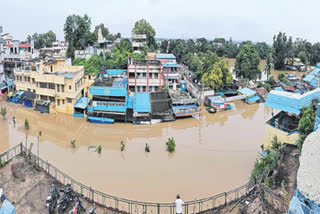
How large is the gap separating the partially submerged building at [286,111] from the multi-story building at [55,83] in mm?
15559

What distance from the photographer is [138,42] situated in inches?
1656

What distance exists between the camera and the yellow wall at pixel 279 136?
1221 centimetres

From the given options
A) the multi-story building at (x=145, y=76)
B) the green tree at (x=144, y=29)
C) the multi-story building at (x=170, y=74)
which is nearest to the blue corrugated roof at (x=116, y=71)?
the multi-story building at (x=145, y=76)

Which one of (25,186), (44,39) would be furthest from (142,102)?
(44,39)

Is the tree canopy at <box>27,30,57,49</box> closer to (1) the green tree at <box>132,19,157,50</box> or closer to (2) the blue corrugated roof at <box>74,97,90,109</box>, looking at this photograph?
(1) the green tree at <box>132,19,157,50</box>

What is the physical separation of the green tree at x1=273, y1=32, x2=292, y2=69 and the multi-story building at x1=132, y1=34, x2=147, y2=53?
2135 centimetres

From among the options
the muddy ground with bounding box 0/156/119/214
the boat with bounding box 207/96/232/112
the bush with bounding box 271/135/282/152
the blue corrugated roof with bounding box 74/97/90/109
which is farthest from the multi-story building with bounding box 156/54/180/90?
the muddy ground with bounding box 0/156/119/214

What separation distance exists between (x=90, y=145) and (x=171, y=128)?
6227 mm

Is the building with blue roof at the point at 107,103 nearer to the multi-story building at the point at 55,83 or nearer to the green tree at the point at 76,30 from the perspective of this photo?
the multi-story building at the point at 55,83

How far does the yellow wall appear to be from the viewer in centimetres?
1221

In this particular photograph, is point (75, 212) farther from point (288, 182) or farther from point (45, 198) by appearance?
point (288, 182)

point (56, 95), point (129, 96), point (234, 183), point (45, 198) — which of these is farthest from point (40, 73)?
point (234, 183)

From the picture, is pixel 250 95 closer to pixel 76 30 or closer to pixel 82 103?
pixel 82 103

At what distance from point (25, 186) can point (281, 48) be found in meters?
44.8
